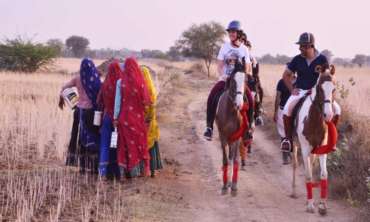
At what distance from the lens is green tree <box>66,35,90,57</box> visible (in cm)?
8038

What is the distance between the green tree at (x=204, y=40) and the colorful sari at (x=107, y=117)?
37.2 metres

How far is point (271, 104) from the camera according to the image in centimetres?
1862

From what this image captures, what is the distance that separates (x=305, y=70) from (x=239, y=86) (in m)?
1.00

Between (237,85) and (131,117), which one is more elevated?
(237,85)

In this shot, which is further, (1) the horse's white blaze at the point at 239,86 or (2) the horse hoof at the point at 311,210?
(1) the horse's white blaze at the point at 239,86

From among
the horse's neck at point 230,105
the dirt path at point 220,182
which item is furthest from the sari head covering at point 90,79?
the horse's neck at point 230,105

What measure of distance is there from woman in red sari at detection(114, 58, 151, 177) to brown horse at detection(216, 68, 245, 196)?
123 centimetres

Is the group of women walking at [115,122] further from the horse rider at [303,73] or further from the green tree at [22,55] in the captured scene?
the green tree at [22,55]

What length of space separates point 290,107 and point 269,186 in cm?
168

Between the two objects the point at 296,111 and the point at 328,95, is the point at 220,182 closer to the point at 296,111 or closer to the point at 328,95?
the point at 296,111

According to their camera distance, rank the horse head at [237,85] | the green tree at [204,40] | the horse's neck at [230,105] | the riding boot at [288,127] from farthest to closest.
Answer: the green tree at [204,40]
the horse's neck at [230,105]
the riding boot at [288,127]
the horse head at [237,85]

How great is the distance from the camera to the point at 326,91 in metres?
7.75

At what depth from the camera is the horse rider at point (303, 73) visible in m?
8.41

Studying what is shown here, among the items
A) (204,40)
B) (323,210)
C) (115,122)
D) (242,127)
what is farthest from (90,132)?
(204,40)
